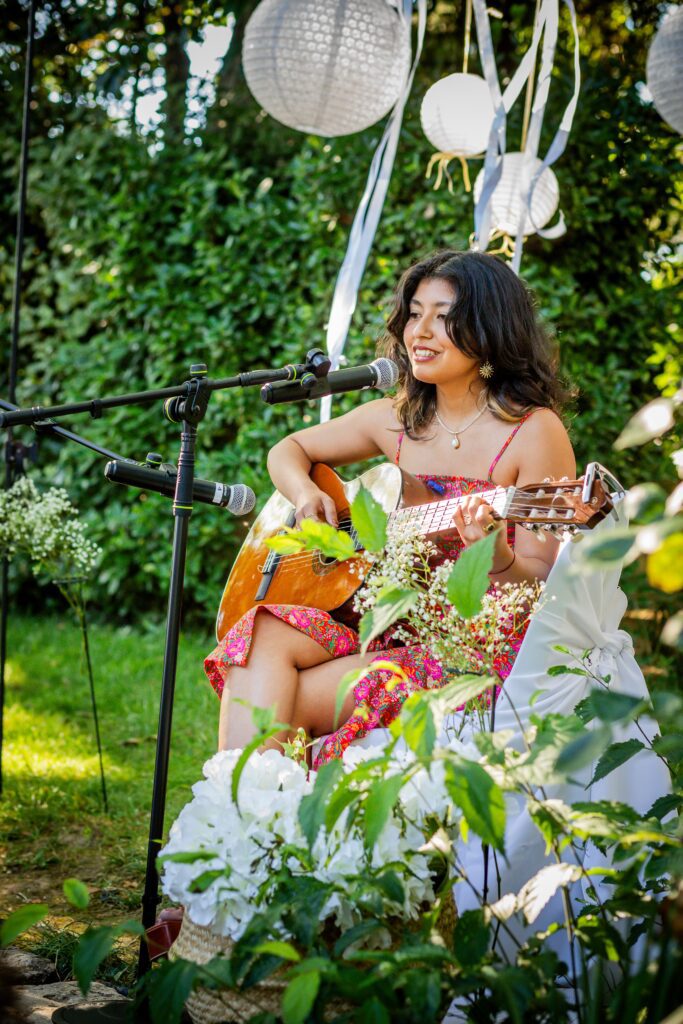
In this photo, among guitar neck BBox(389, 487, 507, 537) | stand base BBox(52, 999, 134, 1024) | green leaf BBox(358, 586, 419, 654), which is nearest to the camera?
green leaf BBox(358, 586, 419, 654)

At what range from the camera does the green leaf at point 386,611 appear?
3.68ft

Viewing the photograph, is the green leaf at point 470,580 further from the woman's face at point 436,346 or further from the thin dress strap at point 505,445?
the woman's face at point 436,346

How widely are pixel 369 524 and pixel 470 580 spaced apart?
0.46ft

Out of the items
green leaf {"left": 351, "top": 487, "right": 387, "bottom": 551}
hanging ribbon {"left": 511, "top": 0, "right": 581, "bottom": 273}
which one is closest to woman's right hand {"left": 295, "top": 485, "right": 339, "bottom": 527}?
hanging ribbon {"left": 511, "top": 0, "right": 581, "bottom": 273}

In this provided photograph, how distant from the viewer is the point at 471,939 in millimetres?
1145

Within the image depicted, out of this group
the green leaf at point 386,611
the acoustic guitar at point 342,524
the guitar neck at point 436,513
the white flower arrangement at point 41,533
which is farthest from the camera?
the white flower arrangement at point 41,533

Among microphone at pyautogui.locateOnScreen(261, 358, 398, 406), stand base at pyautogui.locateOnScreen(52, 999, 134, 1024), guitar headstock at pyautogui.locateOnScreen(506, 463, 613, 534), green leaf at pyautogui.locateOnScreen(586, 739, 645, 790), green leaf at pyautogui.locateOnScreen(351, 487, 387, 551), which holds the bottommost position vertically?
stand base at pyautogui.locateOnScreen(52, 999, 134, 1024)

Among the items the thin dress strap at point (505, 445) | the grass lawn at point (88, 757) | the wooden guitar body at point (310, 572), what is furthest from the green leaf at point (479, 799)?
the thin dress strap at point (505, 445)

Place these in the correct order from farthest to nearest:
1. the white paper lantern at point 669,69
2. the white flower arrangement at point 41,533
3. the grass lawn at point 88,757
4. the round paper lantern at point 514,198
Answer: the round paper lantern at point 514,198, the white flower arrangement at point 41,533, the white paper lantern at point 669,69, the grass lawn at point 88,757

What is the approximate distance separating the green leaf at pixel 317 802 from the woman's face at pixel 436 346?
1.46 metres

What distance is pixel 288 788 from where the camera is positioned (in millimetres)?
1354

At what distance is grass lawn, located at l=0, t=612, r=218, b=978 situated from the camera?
255 cm

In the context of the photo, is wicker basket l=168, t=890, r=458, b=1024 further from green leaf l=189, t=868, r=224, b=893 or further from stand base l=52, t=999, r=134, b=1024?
stand base l=52, t=999, r=134, b=1024

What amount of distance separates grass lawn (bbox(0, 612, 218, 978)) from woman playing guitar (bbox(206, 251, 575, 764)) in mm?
722
